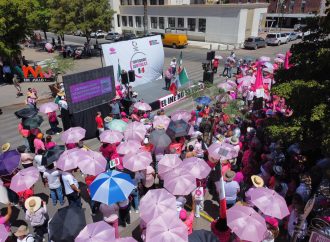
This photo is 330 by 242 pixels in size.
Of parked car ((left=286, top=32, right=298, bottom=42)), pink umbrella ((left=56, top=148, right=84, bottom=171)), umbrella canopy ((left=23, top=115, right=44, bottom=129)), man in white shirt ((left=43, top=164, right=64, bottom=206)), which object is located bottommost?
parked car ((left=286, top=32, right=298, bottom=42))

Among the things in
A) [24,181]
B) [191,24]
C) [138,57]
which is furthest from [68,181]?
[191,24]

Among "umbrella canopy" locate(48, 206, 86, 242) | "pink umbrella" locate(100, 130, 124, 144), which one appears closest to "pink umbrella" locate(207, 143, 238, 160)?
"pink umbrella" locate(100, 130, 124, 144)

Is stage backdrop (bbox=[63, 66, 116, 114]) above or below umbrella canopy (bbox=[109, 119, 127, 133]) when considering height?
above

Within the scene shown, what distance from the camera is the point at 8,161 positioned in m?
8.23

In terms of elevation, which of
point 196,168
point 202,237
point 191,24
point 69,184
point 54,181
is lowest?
point 54,181

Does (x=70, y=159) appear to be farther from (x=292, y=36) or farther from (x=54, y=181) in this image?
(x=292, y=36)

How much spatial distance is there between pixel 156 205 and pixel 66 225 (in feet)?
Answer: 5.94

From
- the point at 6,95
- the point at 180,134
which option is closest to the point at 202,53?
the point at 6,95

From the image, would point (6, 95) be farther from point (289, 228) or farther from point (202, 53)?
point (202, 53)

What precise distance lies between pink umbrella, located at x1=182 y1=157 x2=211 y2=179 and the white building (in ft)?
120

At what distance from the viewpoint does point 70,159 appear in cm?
794

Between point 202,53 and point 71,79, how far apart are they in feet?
87.0

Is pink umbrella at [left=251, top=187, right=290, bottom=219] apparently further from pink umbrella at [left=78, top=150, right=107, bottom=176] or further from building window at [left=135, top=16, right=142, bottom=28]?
building window at [left=135, top=16, right=142, bottom=28]

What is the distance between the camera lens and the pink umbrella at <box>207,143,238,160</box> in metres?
8.63
